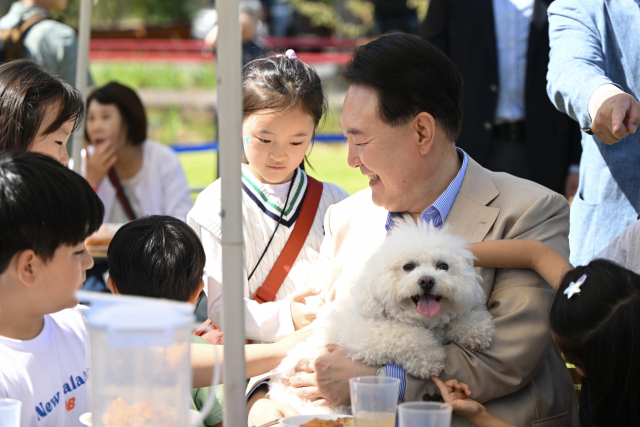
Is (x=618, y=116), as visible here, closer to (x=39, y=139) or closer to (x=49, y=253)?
(x=49, y=253)

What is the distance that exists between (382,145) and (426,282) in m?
0.62

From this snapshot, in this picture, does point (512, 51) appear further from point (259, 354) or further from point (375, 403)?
point (375, 403)

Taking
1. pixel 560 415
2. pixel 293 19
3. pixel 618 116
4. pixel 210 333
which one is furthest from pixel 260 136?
pixel 293 19

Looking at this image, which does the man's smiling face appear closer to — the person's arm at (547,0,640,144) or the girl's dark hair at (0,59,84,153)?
the person's arm at (547,0,640,144)

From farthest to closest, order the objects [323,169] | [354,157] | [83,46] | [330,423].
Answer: [323,169]
[83,46]
[354,157]
[330,423]

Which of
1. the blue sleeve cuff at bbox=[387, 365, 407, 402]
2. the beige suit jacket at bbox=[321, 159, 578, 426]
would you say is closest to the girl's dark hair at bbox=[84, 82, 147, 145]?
the beige suit jacket at bbox=[321, 159, 578, 426]

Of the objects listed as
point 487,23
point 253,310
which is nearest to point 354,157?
point 253,310

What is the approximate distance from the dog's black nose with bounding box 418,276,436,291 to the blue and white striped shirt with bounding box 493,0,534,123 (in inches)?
101

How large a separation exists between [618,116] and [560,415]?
39.8 inches

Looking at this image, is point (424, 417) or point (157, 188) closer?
point (424, 417)

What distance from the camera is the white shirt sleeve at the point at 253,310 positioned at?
8.54 feet

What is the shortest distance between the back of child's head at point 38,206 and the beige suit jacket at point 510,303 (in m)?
0.99

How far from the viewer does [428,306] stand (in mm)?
2039

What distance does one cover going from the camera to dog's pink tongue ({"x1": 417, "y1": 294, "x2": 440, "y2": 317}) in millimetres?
2025
